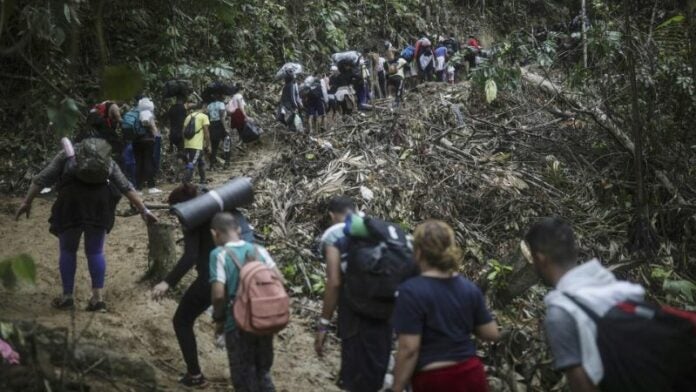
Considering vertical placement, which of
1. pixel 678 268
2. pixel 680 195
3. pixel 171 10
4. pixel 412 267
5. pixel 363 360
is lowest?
pixel 678 268

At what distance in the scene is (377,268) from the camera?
14.3ft

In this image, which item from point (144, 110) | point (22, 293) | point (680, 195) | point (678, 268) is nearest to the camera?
point (22, 293)

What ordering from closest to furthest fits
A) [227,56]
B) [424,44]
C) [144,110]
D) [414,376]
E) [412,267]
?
[414,376] → [412,267] → [144,110] → [227,56] → [424,44]

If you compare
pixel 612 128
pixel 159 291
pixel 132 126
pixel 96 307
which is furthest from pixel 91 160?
pixel 612 128

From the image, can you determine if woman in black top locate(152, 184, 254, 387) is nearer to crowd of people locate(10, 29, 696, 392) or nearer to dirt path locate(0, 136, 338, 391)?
crowd of people locate(10, 29, 696, 392)

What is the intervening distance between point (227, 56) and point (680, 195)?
443 inches

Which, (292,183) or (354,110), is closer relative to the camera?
(292,183)

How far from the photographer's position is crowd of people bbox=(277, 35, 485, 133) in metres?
14.6

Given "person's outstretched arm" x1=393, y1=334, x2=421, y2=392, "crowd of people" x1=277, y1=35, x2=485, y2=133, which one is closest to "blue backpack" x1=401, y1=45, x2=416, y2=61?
"crowd of people" x1=277, y1=35, x2=485, y2=133

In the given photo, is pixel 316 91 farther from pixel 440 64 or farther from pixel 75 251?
pixel 75 251

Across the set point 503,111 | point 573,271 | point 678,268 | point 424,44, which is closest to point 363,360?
point 573,271

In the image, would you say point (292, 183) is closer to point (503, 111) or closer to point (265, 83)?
point (503, 111)

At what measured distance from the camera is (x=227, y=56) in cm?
1769

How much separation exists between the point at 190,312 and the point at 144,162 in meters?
6.40
